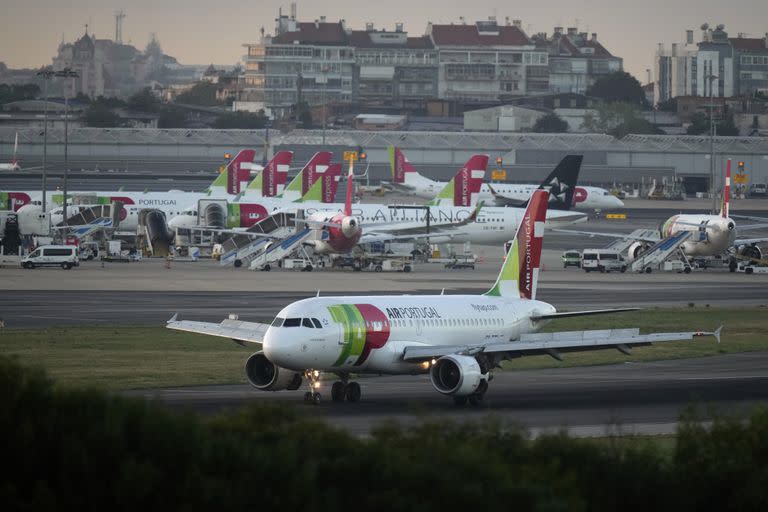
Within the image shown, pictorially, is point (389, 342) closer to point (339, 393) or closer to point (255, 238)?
point (339, 393)

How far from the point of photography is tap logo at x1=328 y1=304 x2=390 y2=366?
4175 cm

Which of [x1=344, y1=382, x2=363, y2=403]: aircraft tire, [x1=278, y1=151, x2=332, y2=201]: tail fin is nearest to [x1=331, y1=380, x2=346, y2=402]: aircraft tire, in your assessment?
[x1=344, y1=382, x2=363, y2=403]: aircraft tire

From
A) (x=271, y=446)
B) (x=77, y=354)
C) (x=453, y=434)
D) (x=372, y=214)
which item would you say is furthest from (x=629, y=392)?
(x=372, y=214)

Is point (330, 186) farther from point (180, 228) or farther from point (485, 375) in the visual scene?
point (485, 375)

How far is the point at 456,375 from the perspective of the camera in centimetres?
4184

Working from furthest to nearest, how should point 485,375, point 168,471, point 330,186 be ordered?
point 330,186 → point 485,375 → point 168,471

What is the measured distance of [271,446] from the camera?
2064cm

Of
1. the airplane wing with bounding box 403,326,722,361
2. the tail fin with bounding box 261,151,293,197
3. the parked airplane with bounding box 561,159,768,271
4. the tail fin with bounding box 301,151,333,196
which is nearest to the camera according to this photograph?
the airplane wing with bounding box 403,326,722,361

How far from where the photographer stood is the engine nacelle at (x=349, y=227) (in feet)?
348

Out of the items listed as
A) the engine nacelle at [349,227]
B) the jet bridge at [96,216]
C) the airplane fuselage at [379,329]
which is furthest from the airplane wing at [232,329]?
the jet bridge at [96,216]

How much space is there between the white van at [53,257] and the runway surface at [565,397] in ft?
190

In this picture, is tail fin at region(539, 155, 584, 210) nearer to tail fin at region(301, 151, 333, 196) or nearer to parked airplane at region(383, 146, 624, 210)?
parked airplane at region(383, 146, 624, 210)

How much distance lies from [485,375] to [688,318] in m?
33.9

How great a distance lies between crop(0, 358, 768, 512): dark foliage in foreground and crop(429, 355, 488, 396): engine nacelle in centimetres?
1775
